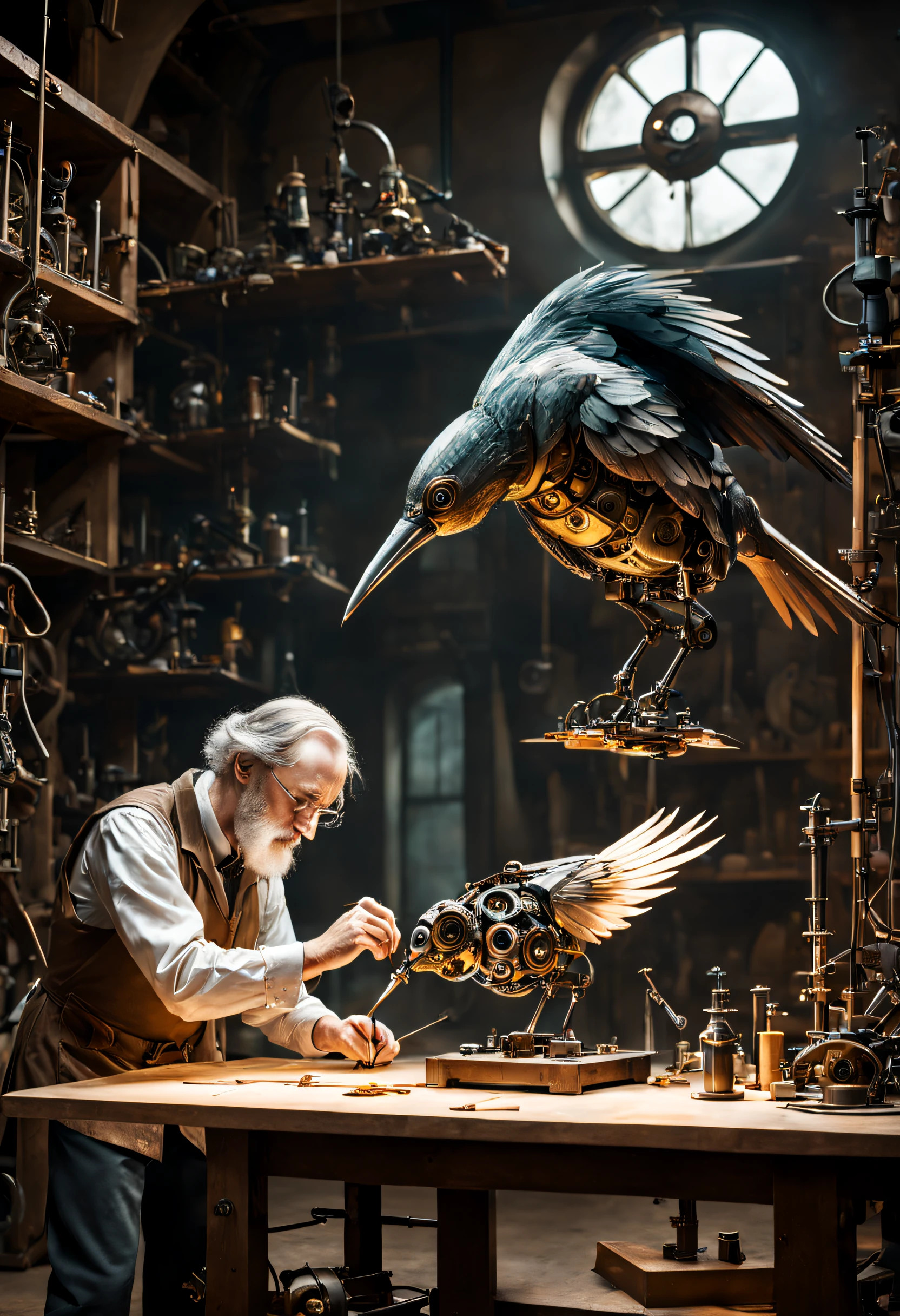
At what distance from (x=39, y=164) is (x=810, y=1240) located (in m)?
3.97

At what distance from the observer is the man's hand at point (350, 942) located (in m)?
2.88

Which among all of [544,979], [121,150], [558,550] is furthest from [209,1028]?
[121,150]

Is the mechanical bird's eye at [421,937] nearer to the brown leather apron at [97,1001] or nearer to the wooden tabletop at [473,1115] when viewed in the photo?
the wooden tabletop at [473,1115]

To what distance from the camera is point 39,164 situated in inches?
175

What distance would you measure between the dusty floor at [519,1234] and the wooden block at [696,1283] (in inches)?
37.4

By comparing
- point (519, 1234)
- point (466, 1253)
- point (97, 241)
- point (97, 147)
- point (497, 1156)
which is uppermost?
point (97, 147)

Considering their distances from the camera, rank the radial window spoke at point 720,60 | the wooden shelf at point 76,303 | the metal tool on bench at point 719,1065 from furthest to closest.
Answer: the radial window spoke at point 720,60
the wooden shelf at point 76,303
the metal tool on bench at point 719,1065

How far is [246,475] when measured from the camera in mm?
6375

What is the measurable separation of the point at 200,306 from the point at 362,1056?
14.5ft

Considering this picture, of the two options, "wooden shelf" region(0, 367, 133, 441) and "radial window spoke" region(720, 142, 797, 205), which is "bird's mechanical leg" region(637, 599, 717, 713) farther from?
"radial window spoke" region(720, 142, 797, 205)

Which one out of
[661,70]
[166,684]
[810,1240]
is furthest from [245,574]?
[810,1240]

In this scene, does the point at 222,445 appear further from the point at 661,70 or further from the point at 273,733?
the point at 273,733

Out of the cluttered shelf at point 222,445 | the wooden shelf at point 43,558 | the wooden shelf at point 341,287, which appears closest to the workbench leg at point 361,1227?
the wooden shelf at point 43,558

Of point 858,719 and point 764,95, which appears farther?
point 764,95
